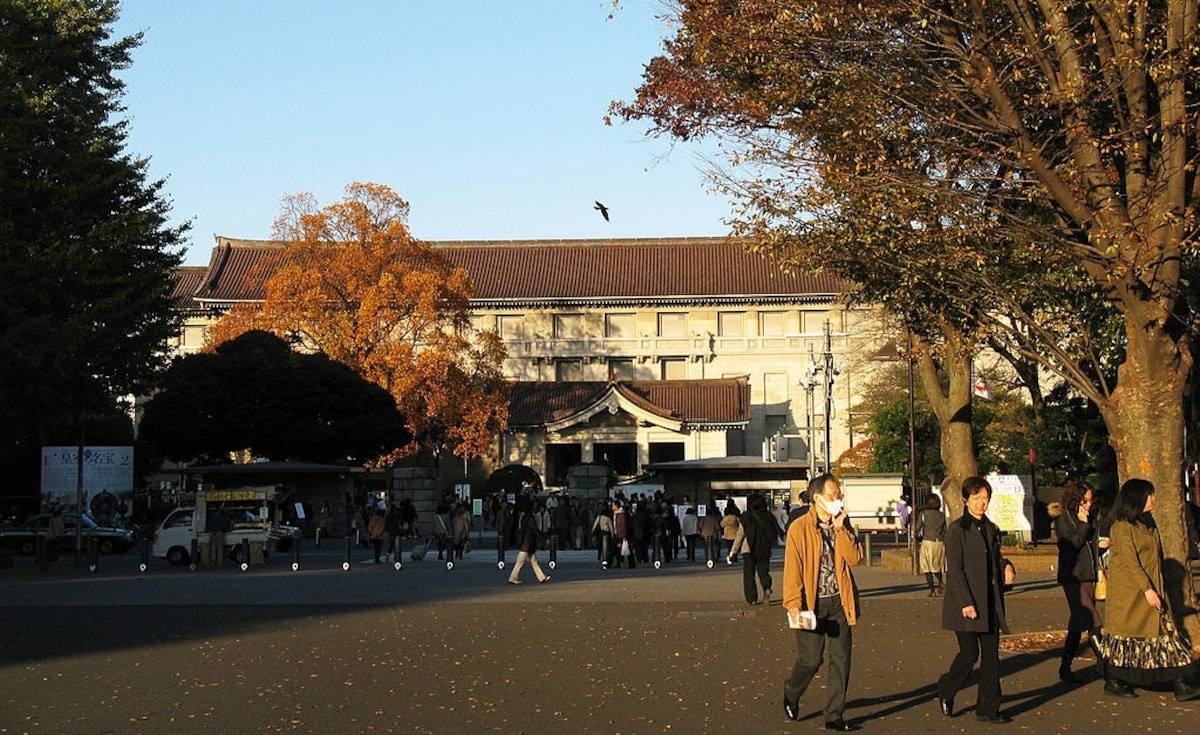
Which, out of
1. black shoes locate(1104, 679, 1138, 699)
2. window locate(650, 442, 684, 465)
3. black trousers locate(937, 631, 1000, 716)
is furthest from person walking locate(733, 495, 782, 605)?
window locate(650, 442, 684, 465)

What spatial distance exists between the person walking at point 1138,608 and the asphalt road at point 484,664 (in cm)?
31

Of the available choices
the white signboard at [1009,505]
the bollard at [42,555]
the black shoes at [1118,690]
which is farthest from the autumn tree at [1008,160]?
the bollard at [42,555]

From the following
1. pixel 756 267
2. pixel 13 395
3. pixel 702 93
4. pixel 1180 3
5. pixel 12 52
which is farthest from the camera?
pixel 756 267

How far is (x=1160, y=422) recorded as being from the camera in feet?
45.3

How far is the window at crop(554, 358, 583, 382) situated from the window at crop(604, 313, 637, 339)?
97.0 inches

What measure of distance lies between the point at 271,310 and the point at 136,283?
21324 millimetres

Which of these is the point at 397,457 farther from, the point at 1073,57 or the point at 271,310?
the point at 1073,57

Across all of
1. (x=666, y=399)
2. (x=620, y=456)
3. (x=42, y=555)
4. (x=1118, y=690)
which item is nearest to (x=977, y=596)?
(x=1118, y=690)

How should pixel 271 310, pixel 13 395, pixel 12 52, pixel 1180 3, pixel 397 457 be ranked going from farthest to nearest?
pixel 397 457 → pixel 271 310 → pixel 12 52 → pixel 13 395 → pixel 1180 3

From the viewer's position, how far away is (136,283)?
1470 inches

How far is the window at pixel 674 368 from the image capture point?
8388 centimetres

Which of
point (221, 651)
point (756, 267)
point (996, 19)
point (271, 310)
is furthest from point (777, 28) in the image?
point (756, 267)

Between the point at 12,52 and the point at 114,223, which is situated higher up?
the point at 12,52

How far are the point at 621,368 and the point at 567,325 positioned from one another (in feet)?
13.5
